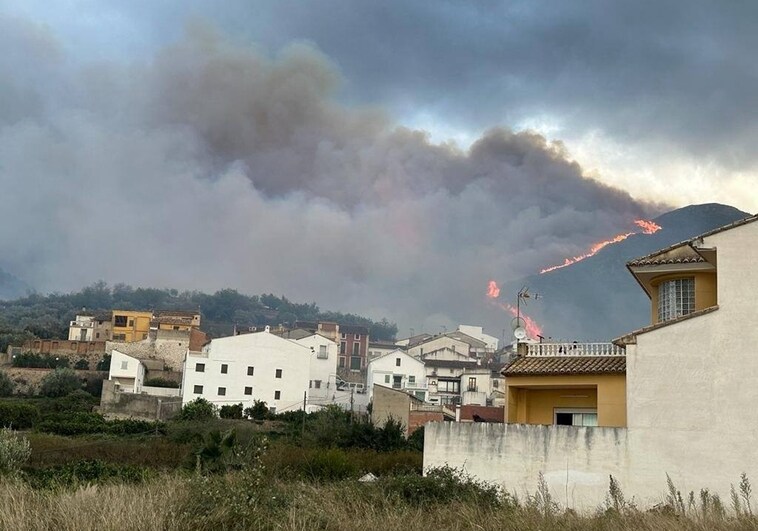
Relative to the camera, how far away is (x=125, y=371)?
197 feet

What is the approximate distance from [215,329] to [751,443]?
111 m

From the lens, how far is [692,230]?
613 ft

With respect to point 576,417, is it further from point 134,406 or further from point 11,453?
point 134,406

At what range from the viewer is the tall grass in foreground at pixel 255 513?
1059 cm

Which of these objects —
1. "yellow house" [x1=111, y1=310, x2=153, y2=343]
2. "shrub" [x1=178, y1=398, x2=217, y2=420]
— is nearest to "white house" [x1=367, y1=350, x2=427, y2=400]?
"shrub" [x1=178, y1=398, x2=217, y2=420]

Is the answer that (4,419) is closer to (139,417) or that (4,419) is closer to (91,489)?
(139,417)

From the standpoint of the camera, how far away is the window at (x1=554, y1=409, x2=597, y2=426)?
2184 cm

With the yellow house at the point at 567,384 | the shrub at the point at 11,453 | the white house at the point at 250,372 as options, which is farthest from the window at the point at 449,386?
the yellow house at the point at 567,384

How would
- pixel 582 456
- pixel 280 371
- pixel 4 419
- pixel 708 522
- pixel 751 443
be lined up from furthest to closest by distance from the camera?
pixel 280 371 < pixel 4 419 < pixel 582 456 < pixel 751 443 < pixel 708 522

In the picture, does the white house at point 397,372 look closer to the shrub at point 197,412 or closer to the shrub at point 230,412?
the shrub at point 230,412

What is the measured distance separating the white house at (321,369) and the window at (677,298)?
136 feet

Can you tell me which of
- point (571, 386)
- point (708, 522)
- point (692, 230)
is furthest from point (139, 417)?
point (692, 230)

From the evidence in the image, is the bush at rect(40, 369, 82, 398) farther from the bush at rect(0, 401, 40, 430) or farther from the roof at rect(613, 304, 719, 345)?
the roof at rect(613, 304, 719, 345)

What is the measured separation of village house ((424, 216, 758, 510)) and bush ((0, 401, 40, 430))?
119ft
